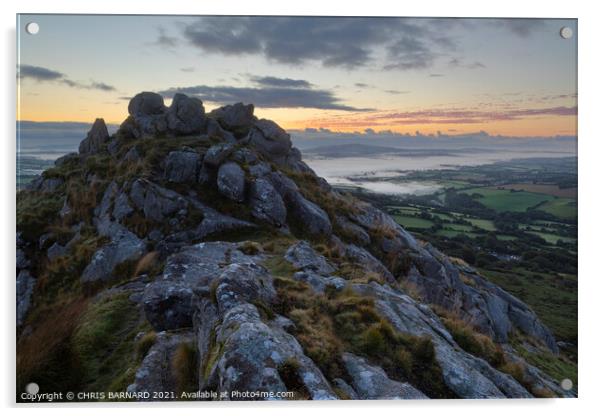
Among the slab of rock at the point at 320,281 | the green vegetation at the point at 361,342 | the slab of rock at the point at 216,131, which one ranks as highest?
the slab of rock at the point at 216,131

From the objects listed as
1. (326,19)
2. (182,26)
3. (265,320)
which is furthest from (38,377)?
(326,19)

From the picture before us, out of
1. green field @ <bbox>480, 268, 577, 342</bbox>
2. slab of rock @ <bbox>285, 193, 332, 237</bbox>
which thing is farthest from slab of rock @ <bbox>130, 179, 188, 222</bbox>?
green field @ <bbox>480, 268, 577, 342</bbox>

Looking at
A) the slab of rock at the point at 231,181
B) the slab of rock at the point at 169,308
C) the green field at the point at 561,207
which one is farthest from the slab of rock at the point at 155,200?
the green field at the point at 561,207

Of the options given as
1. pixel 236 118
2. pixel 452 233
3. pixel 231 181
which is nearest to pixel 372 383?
pixel 452 233

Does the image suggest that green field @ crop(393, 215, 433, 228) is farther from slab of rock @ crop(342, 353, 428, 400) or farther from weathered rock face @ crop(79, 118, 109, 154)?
weathered rock face @ crop(79, 118, 109, 154)

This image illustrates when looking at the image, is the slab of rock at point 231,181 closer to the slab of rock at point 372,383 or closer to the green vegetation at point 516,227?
the green vegetation at point 516,227
